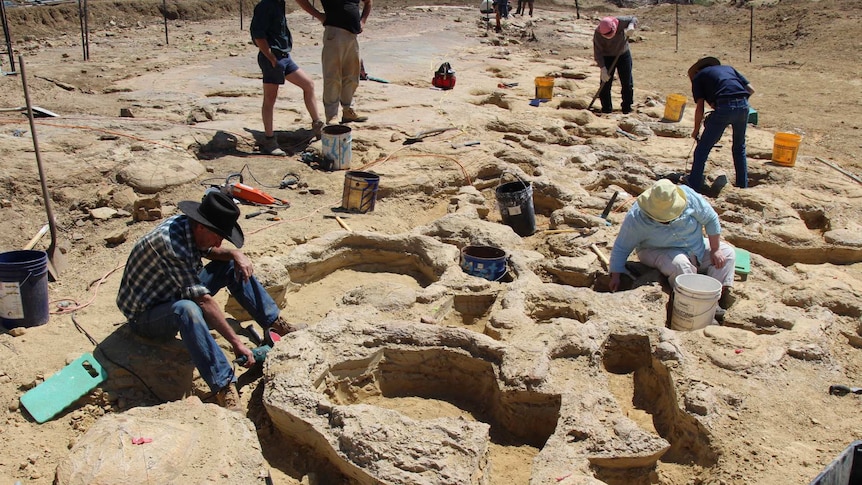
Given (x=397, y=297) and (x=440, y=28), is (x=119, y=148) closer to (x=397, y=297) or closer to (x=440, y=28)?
(x=397, y=297)

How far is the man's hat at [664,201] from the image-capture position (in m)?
4.84

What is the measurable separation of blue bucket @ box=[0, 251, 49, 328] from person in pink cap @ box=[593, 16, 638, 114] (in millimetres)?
8547

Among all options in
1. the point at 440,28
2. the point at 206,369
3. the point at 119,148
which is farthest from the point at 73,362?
the point at 440,28

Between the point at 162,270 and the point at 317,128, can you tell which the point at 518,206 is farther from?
Result: the point at 162,270

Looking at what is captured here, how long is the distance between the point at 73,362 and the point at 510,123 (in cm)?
656

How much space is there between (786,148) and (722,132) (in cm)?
117

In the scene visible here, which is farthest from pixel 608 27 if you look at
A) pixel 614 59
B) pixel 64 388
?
pixel 64 388

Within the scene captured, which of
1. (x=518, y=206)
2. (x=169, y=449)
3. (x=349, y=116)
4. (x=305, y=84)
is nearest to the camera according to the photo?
(x=169, y=449)

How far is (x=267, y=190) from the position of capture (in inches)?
261

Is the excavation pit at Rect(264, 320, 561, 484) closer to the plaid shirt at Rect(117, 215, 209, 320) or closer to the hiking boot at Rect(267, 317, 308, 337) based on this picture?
the hiking boot at Rect(267, 317, 308, 337)

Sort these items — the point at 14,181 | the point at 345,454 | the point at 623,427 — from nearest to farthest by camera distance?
1. the point at 345,454
2. the point at 623,427
3. the point at 14,181

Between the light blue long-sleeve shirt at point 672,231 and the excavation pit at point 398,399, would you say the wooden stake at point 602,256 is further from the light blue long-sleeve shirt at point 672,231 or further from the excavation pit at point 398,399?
the excavation pit at point 398,399

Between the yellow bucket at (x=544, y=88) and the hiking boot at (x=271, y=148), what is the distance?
5050mm

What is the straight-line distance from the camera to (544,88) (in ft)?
36.0
